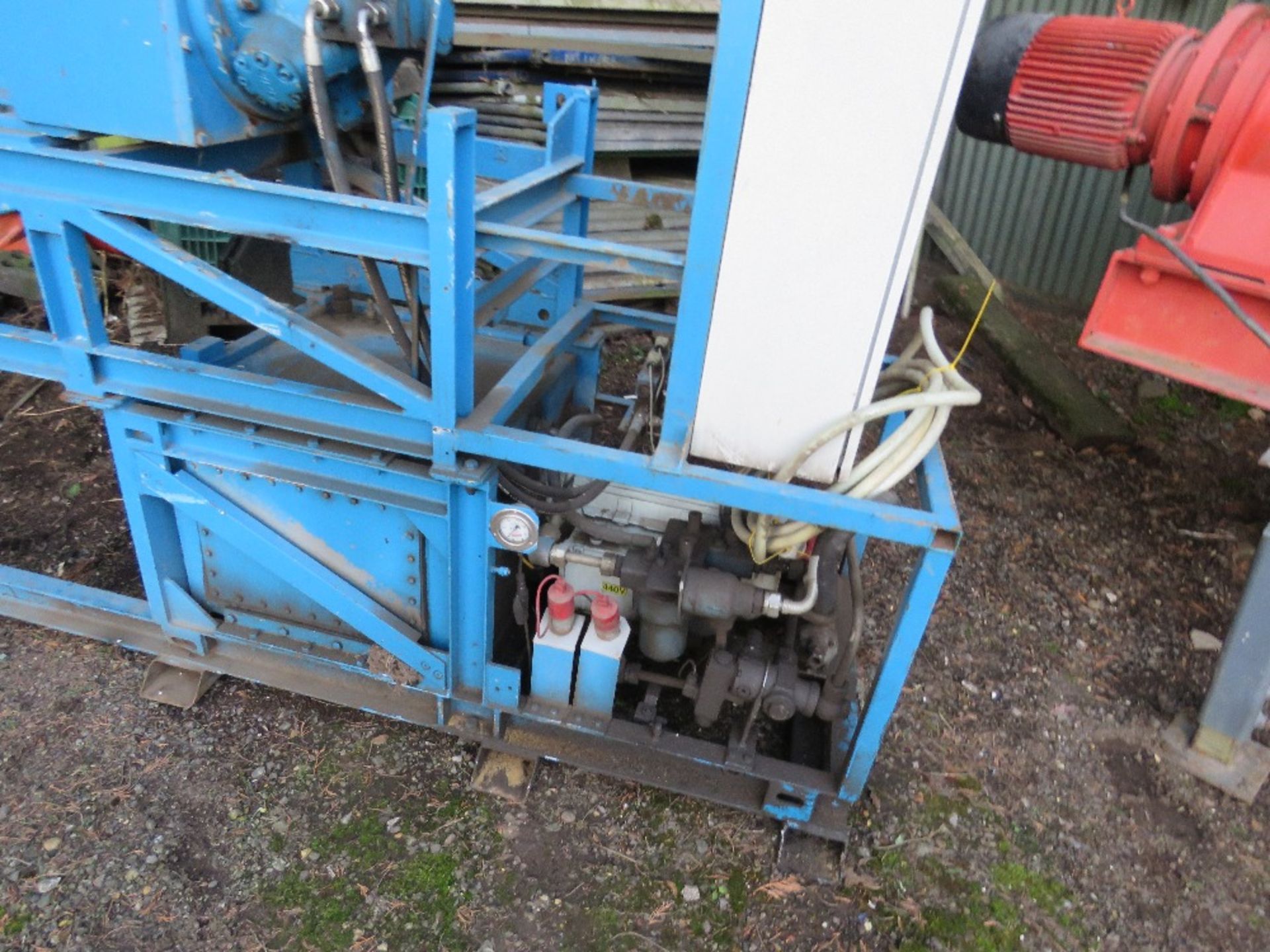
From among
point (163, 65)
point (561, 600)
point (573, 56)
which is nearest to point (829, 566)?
point (561, 600)

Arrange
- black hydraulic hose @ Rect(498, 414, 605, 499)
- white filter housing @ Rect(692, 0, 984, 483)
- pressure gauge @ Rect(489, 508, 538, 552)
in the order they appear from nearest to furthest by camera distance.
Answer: white filter housing @ Rect(692, 0, 984, 483) < pressure gauge @ Rect(489, 508, 538, 552) < black hydraulic hose @ Rect(498, 414, 605, 499)

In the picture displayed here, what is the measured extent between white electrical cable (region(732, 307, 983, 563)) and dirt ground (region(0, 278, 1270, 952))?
941mm

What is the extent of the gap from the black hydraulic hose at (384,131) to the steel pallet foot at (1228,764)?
276 centimetres

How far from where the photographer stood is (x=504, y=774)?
2.55m

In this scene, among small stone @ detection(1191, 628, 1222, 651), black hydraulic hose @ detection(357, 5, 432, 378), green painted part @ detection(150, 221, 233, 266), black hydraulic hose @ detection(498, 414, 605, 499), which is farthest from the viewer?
green painted part @ detection(150, 221, 233, 266)

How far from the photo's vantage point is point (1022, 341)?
513 centimetres

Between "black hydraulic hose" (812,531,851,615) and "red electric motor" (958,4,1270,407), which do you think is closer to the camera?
"red electric motor" (958,4,1270,407)

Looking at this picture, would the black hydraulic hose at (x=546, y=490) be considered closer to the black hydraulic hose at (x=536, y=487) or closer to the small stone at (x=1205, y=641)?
the black hydraulic hose at (x=536, y=487)

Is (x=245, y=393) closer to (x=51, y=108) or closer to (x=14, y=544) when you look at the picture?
(x=51, y=108)

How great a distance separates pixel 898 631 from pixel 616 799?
3.32 feet

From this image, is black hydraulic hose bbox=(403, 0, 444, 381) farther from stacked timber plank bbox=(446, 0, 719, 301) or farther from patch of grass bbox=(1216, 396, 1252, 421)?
patch of grass bbox=(1216, 396, 1252, 421)

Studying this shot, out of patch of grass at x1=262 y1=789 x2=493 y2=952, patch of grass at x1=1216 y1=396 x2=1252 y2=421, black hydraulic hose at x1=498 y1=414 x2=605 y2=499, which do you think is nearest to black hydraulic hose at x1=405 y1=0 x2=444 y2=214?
black hydraulic hose at x1=498 y1=414 x2=605 y2=499

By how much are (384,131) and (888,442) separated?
141cm

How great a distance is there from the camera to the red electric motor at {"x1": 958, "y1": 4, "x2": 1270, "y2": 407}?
76.9 inches
